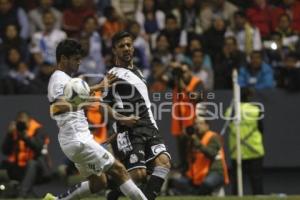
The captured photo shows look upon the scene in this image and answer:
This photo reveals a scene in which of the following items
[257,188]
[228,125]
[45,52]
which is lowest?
[257,188]

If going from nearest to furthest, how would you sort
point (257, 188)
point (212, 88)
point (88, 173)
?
point (88, 173), point (257, 188), point (212, 88)

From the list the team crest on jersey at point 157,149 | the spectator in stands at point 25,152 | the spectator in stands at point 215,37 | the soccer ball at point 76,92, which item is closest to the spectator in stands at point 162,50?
the spectator in stands at point 215,37

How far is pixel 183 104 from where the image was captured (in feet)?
56.7

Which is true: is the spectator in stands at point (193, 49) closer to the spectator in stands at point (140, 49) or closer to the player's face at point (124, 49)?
the spectator in stands at point (140, 49)

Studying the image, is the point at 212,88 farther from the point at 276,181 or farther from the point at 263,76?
the point at 276,181

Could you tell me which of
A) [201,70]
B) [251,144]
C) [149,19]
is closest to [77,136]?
[251,144]

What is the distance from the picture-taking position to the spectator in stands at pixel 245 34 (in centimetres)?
1916

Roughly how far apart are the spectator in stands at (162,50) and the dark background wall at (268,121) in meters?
1.18

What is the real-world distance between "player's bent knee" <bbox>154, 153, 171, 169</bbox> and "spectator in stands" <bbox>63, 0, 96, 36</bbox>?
26.7ft

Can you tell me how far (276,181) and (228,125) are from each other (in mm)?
1511

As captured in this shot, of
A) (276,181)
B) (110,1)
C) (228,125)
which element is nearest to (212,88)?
(228,125)

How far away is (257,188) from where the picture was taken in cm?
1723

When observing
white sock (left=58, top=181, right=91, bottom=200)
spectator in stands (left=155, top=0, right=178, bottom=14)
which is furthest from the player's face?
spectator in stands (left=155, top=0, right=178, bottom=14)

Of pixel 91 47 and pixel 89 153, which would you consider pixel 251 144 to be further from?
pixel 89 153
